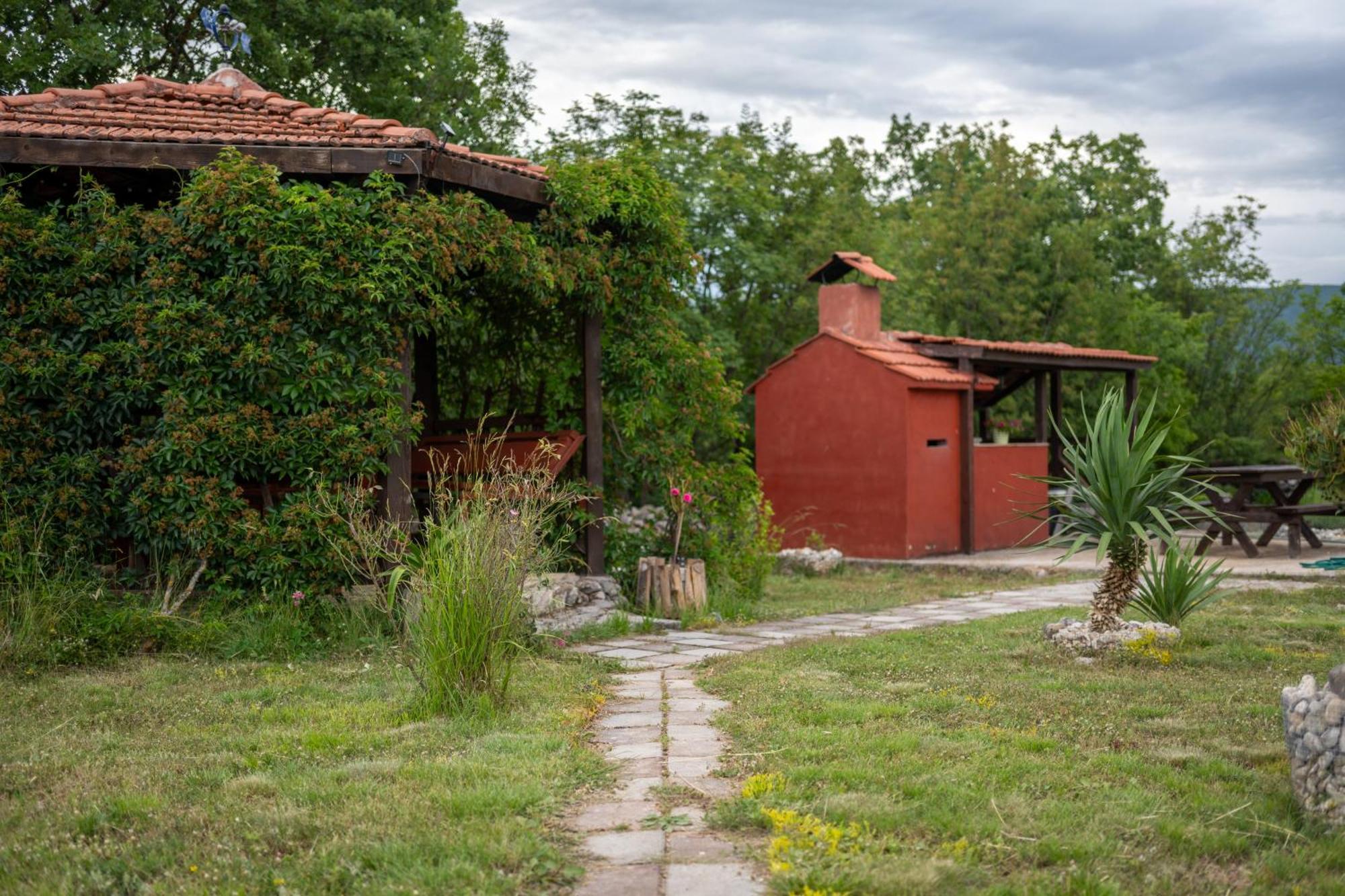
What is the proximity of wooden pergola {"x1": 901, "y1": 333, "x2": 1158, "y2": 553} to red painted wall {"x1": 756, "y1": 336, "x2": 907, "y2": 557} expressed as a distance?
4.09 ft

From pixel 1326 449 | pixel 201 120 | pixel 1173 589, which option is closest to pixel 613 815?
pixel 1173 589

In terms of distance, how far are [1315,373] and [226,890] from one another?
988 inches

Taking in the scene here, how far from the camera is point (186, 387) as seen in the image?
7.45 metres

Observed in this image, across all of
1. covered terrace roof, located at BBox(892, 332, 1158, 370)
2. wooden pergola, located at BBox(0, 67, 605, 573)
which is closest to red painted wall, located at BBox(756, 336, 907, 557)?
covered terrace roof, located at BBox(892, 332, 1158, 370)

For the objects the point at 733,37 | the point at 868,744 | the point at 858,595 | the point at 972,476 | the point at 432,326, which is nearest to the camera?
the point at 868,744

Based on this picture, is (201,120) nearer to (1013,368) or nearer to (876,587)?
(876,587)

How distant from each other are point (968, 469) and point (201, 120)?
10220 mm

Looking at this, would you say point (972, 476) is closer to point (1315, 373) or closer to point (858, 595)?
point (858, 595)

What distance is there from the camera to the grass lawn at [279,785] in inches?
135

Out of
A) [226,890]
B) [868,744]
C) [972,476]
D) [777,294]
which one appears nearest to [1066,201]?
[777,294]

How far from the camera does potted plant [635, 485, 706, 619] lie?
9211mm

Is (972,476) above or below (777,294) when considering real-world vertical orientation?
below

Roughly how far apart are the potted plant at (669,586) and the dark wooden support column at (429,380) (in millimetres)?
2476

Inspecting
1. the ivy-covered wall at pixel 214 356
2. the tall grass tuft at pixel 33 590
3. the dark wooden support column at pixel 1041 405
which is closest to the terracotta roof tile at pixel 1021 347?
the dark wooden support column at pixel 1041 405
